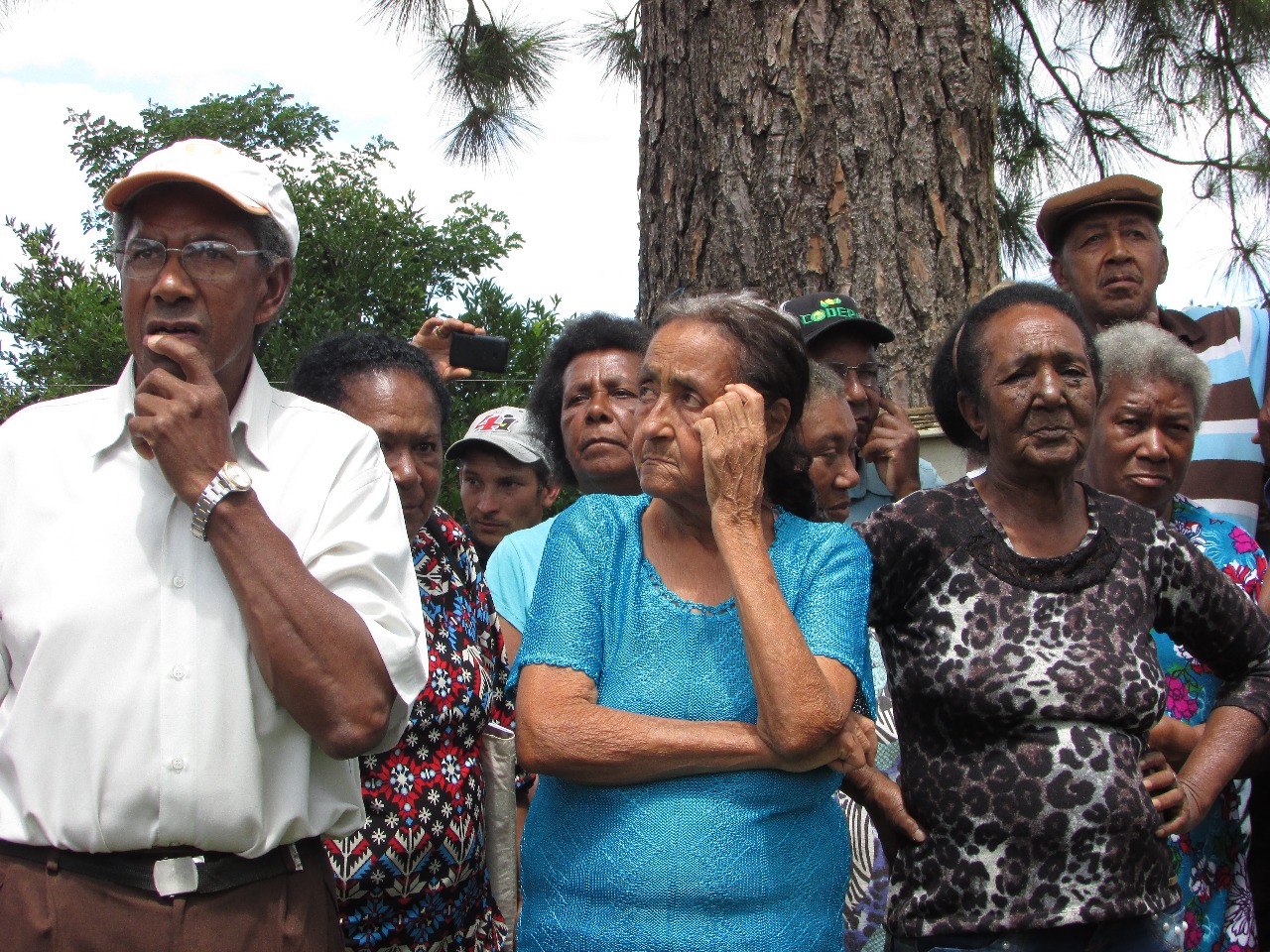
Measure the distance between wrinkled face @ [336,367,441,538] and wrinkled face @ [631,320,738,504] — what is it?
2.40ft

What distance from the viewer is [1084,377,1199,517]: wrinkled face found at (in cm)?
310

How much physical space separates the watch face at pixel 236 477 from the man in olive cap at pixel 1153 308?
272 cm

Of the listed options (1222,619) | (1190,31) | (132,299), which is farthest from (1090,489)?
(1190,31)

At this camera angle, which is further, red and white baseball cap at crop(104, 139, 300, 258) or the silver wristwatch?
red and white baseball cap at crop(104, 139, 300, 258)

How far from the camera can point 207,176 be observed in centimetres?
210

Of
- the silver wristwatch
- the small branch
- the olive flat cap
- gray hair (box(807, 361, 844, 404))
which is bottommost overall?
the silver wristwatch

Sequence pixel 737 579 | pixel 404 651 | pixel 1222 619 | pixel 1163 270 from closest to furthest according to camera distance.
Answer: pixel 404 651, pixel 737 579, pixel 1222 619, pixel 1163 270

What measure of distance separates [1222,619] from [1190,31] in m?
4.76

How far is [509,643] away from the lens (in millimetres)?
3117

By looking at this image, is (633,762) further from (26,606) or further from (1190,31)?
(1190,31)

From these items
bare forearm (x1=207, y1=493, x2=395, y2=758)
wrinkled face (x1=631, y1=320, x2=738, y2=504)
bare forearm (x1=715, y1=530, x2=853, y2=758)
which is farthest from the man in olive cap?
bare forearm (x1=207, y1=493, x2=395, y2=758)

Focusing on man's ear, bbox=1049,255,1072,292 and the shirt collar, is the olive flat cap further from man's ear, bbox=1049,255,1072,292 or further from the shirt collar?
the shirt collar

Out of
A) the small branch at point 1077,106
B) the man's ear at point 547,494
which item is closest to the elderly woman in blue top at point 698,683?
the man's ear at point 547,494

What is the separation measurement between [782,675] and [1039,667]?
23.5 inches
